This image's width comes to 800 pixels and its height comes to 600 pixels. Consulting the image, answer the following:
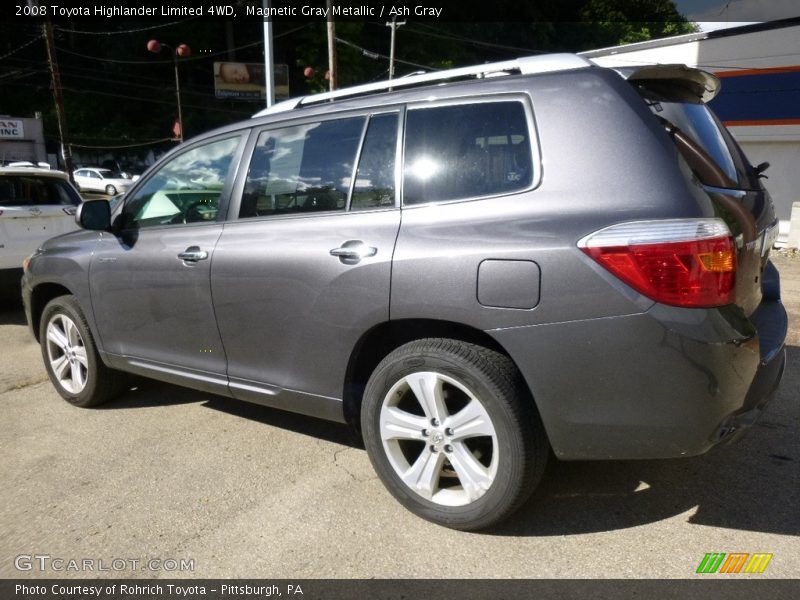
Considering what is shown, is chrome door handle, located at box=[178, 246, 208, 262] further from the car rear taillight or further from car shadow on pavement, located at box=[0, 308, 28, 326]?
car shadow on pavement, located at box=[0, 308, 28, 326]

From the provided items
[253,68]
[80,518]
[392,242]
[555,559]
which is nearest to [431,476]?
[555,559]

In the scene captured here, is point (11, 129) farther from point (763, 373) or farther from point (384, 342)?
point (763, 373)

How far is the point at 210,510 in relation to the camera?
299 centimetres

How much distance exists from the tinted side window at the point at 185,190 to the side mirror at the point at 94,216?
0.11 meters

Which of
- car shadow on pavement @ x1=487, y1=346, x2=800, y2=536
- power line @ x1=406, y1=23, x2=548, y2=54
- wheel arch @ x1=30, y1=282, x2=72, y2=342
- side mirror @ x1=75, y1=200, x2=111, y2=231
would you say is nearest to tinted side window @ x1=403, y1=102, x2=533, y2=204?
car shadow on pavement @ x1=487, y1=346, x2=800, y2=536

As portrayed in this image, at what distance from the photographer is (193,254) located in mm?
3475

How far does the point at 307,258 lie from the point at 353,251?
0.27 metres

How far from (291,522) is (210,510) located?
409mm

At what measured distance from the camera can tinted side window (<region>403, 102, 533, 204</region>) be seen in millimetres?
2598

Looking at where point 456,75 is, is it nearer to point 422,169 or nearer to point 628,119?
point 422,169

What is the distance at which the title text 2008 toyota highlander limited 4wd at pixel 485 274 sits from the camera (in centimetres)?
228

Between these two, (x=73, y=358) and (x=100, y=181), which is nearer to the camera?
(x=73, y=358)

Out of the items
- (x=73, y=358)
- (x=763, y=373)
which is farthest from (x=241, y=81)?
(x=763, y=373)

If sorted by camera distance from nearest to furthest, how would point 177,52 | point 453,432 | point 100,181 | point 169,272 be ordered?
point 453,432
point 169,272
point 177,52
point 100,181
